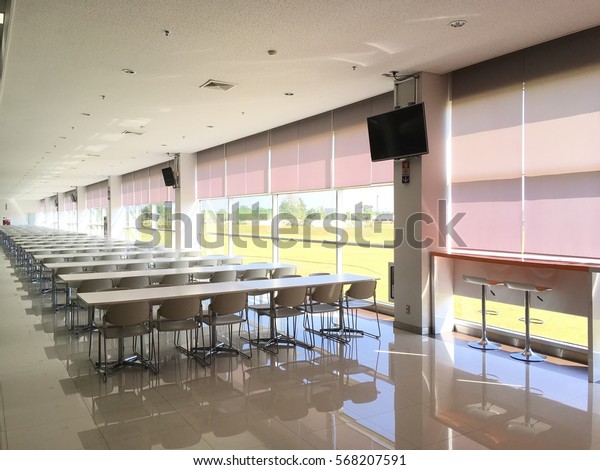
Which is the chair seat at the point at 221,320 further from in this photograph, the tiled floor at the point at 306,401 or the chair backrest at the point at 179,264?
the chair backrest at the point at 179,264

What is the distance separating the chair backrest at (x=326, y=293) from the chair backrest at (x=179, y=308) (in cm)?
152

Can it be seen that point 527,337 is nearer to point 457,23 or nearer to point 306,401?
point 306,401

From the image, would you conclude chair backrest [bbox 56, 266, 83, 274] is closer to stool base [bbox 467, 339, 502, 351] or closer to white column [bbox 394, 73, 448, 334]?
white column [bbox 394, 73, 448, 334]

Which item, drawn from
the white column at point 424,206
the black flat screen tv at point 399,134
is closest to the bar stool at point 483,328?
the white column at point 424,206

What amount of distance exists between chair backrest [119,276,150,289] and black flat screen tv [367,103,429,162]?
3.66 m

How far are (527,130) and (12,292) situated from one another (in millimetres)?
9642

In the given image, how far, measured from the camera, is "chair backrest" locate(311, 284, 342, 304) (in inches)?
226

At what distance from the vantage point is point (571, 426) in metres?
3.38

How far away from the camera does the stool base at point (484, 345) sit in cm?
548

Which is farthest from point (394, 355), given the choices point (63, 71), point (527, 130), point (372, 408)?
point (63, 71)

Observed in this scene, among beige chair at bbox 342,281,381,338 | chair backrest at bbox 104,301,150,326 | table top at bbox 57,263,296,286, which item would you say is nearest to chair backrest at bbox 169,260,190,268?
table top at bbox 57,263,296,286

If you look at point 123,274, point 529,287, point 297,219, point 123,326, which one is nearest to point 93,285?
point 123,274

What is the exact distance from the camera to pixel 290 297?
543 centimetres

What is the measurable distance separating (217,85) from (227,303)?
123 inches
